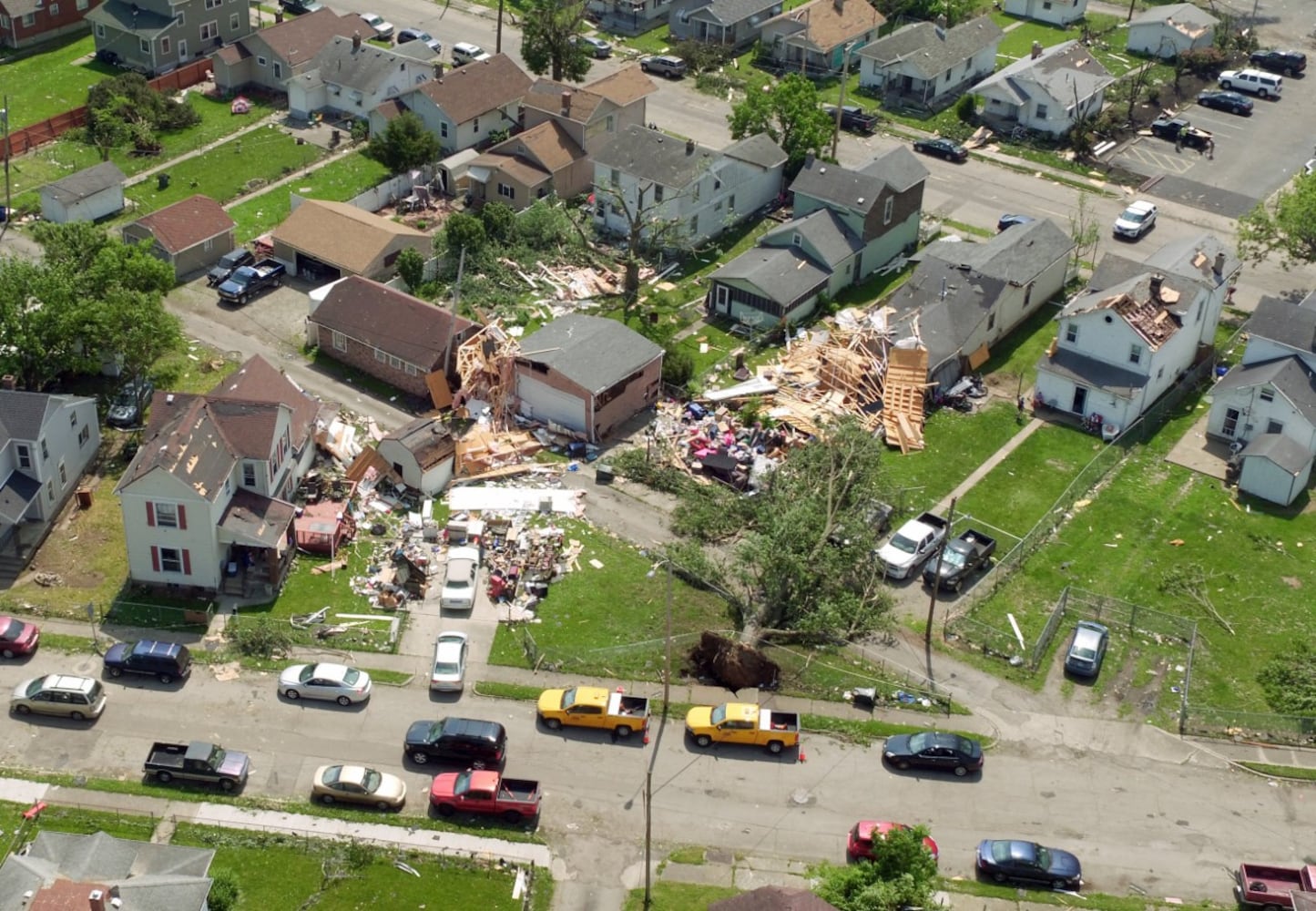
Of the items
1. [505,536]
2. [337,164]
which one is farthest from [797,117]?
[505,536]

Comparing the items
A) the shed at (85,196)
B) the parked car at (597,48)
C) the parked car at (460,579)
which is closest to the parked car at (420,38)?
the parked car at (597,48)

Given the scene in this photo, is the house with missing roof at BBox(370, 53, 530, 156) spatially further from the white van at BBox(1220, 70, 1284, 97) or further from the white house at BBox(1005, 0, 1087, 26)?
the white van at BBox(1220, 70, 1284, 97)

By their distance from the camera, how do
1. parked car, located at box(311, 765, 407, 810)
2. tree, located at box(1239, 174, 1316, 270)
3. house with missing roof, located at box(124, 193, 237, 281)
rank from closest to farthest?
parked car, located at box(311, 765, 407, 810) < house with missing roof, located at box(124, 193, 237, 281) < tree, located at box(1239, 174, 1316, 270)

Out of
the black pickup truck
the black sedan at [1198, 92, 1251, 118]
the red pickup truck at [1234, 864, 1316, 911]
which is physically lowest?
the black pickup truck

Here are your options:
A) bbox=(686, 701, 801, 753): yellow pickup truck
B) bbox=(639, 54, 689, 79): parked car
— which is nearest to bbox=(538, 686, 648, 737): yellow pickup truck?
bbox=(686, 701, 801, 753): yellow pickup truck

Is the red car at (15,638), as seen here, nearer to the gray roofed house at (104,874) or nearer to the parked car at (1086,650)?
the gray roofed house at (104,874)

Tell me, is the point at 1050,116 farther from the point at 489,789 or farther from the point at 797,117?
the point at 489,789
